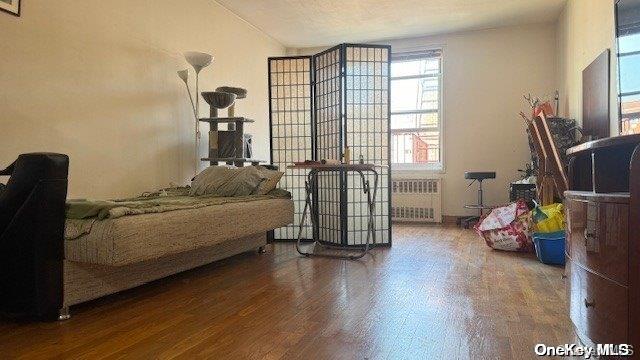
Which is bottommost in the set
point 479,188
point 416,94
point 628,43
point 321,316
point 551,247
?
point 321,316

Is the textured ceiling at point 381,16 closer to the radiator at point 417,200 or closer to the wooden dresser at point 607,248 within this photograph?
the radiator at point 417,200

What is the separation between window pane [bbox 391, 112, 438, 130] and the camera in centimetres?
586

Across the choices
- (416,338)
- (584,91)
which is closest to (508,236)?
(584,91)

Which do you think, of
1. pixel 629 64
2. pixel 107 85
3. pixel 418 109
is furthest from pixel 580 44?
pixel 107 85

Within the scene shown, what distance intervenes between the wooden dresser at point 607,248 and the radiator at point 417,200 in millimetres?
3959

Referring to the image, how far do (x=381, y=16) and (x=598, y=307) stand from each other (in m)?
4.35

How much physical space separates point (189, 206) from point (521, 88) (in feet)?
15.3

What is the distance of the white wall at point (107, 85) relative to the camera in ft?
8.50

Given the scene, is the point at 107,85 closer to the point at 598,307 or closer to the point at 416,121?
the point at 598,307

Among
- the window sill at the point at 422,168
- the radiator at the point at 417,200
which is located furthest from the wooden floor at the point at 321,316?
the window sill at the point at 422,168

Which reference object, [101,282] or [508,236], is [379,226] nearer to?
[508,236]

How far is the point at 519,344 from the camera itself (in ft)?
5.03

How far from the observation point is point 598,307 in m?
1.31

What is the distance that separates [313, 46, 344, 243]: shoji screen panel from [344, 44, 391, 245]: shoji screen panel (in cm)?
9
